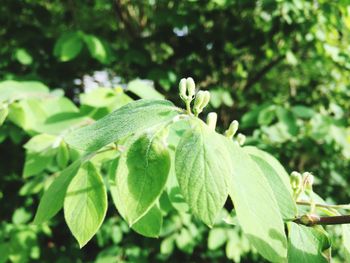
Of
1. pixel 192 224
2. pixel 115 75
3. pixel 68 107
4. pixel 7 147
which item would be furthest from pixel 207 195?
pixel 115 75

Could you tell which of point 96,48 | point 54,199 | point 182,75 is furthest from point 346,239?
point 182,75

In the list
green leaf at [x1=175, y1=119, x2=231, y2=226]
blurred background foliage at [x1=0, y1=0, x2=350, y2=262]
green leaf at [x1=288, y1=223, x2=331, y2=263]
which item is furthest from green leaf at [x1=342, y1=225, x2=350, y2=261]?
blurred background foliage at [x1=0, y1=0, x2=350, y2=262]

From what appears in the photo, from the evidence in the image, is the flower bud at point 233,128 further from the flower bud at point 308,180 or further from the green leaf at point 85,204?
the green leaf at point 85,204

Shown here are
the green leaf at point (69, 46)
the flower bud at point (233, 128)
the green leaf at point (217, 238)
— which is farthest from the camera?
the green leaf at point (217, 238)

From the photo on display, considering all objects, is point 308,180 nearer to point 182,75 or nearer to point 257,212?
point 257,212

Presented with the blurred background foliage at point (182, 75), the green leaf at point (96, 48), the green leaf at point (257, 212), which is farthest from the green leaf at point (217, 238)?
the green leaf at point (257, 212)

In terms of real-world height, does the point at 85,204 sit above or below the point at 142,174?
below

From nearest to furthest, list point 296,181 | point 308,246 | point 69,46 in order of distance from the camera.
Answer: point 308,246 → point 296,181 → point 69,46

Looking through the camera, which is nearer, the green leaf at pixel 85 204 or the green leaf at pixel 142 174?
the green leaf at pixel 142 174

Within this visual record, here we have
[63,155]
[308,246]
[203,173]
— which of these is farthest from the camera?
[63,155]
